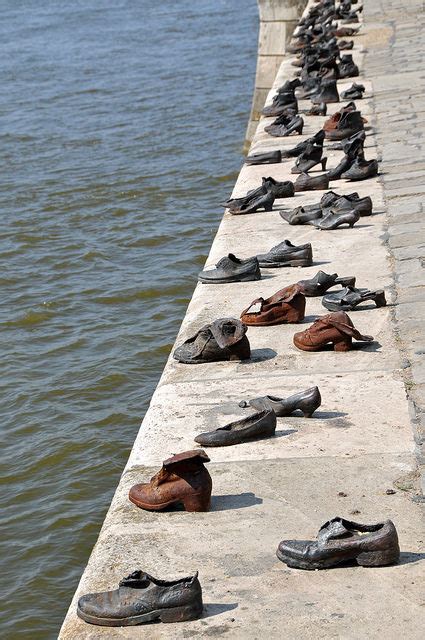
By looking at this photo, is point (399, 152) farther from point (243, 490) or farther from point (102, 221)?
point (243, 490)

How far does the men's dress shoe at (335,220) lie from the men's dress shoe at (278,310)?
4.72 feet

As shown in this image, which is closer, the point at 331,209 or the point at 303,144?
the point at 331,209

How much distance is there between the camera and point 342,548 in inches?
142

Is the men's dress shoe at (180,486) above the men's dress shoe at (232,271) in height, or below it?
above

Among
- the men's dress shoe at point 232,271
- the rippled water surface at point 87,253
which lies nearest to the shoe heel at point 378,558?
the rippled water surface at point 87,253

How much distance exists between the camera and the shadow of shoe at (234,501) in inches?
160

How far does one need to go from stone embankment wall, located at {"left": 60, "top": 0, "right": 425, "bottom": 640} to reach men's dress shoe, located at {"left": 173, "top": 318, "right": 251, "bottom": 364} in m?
0.04

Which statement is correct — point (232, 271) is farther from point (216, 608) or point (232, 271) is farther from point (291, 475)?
point (216, 608)

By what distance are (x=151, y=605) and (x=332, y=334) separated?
2.09 meters

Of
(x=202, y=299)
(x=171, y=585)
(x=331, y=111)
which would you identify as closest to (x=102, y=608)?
(x=171, y=585)

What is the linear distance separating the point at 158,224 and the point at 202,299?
18.7 ft

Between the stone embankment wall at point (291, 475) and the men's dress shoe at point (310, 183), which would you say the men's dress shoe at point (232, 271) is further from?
the men's dress shoe at point (310, 183)

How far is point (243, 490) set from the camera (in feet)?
13.7

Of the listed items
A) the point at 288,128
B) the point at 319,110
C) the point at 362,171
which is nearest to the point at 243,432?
the point at 362,171
